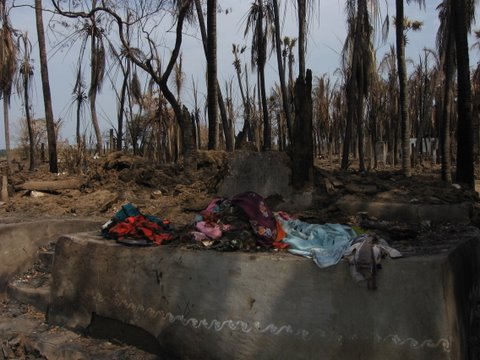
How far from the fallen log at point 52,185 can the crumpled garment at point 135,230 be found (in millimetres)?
4801

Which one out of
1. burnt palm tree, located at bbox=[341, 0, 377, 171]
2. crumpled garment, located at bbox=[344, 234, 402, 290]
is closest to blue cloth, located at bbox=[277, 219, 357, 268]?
crumpled garment, located at bbox=[344, 234, 402, 290]

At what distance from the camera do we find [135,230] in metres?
5.66

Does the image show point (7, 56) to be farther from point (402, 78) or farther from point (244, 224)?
point (244, 224)

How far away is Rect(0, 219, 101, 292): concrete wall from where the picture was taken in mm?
7348

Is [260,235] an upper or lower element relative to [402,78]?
lower

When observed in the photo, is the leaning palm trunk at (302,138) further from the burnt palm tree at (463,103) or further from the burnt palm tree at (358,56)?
the burnt palm tree at (358,56)

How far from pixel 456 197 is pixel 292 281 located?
4219 mm

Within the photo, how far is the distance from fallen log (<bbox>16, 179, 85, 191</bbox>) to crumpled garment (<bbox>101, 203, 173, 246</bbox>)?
189 inches

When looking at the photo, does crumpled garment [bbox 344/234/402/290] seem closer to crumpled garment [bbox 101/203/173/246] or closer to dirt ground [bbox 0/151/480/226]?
crumpled garment [bbox 101/203/173/246]

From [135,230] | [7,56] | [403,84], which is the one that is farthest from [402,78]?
[7,56]

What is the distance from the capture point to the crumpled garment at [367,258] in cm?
402

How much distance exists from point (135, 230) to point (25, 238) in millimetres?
2807

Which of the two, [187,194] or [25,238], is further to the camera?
[187,194]

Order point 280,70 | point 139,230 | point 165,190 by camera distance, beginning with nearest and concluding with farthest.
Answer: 1. point 139,230
2. point 165,190
3. point 280,70
